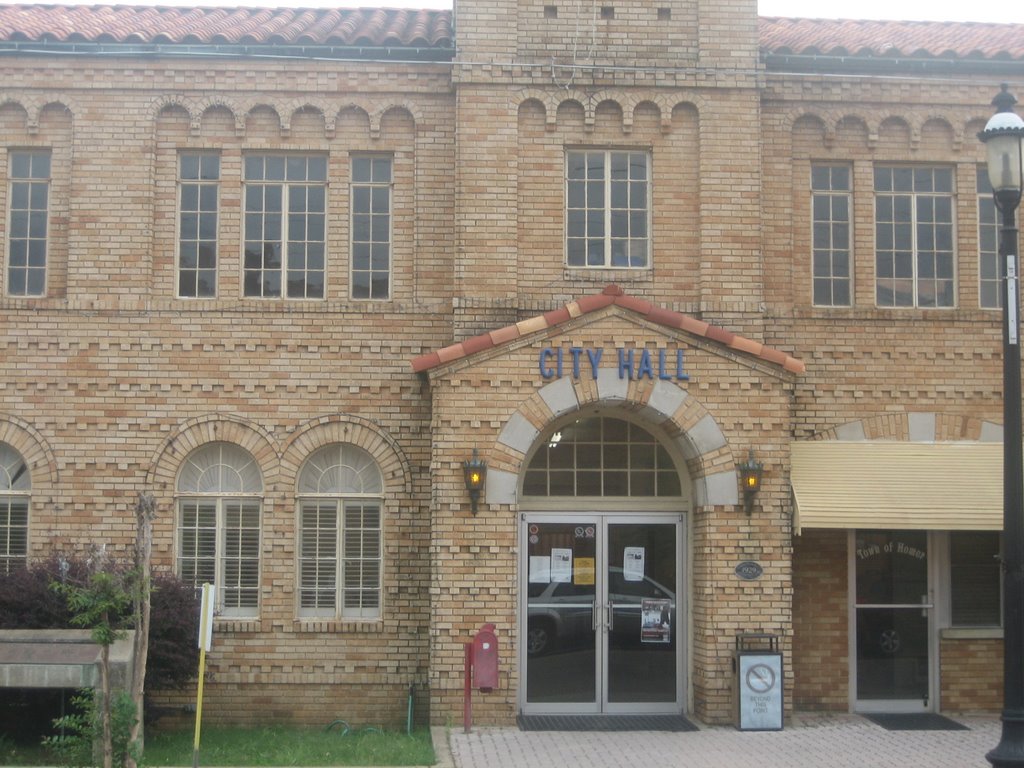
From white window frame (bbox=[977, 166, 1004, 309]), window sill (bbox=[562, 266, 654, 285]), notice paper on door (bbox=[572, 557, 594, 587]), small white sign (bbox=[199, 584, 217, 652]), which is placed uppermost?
A: white window frame (bbox=[977, 166, 1004, 309])

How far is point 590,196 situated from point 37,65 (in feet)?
22.0

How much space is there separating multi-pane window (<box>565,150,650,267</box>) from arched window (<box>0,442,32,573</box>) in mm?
6870

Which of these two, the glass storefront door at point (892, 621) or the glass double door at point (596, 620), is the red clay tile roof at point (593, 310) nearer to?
the glass double door at point (596, 620)

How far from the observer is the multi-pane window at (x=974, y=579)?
50.4ft

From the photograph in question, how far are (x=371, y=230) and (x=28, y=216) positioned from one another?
4071mm

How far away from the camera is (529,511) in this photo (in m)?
14.8

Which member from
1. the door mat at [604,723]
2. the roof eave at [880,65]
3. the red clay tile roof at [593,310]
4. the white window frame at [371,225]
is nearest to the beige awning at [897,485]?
the red clay tile roof at [593,310]

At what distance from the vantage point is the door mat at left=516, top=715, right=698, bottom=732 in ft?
45.4

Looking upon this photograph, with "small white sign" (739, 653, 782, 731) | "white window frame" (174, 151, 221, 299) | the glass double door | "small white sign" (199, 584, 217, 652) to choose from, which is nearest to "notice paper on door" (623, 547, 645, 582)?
the glass double door

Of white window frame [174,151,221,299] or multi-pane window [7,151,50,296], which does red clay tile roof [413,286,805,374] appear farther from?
multi-pane window [7,151,50,296]

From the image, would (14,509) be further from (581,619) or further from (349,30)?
(349,30)

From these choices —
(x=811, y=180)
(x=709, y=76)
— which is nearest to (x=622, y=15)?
(x=709, y=76)

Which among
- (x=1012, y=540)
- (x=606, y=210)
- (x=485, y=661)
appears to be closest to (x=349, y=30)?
(x=606, y=210)

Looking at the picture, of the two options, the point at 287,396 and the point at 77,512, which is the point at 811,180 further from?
the point at 77,512
